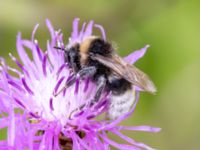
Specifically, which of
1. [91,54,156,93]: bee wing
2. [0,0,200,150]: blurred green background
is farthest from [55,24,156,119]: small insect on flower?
[0,0,200,150]: blurred green background

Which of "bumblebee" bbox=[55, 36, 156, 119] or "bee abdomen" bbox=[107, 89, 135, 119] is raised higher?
"bumblebee" bbox=[55, 36, 156, 119]

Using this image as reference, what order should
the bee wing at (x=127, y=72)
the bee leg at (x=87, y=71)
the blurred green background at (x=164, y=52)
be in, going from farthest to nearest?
1. the blurred green background at (x=164, y=52)
2. the bee leg at (x=87, y=71)
3. the bee wing at (x=127, y=72)

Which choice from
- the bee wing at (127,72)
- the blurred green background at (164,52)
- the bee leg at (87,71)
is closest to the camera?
the bee wing at (127,72)

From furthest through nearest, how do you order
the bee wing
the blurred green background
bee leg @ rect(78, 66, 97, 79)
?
the blurred green background, bee leg @ rect(78, 66, 97, 79), the bee wing

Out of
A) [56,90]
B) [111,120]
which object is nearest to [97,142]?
[111,120]

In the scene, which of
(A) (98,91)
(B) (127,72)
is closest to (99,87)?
(A) (98,91)

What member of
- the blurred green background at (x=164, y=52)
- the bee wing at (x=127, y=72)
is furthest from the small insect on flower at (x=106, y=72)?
the blurred green background at (x=164, y=52)

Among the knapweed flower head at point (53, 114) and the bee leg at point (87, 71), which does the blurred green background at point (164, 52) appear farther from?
the bee leg at point (87, 71)

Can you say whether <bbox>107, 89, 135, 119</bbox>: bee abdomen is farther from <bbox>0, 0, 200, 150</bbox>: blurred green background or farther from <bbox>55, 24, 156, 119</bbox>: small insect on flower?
<bbox>0, 0, 200, 150</bbox>: blurred green background

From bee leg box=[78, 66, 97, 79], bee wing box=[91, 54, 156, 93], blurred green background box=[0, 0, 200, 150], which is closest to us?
bee wing box=[91, 54, 156, 93]
